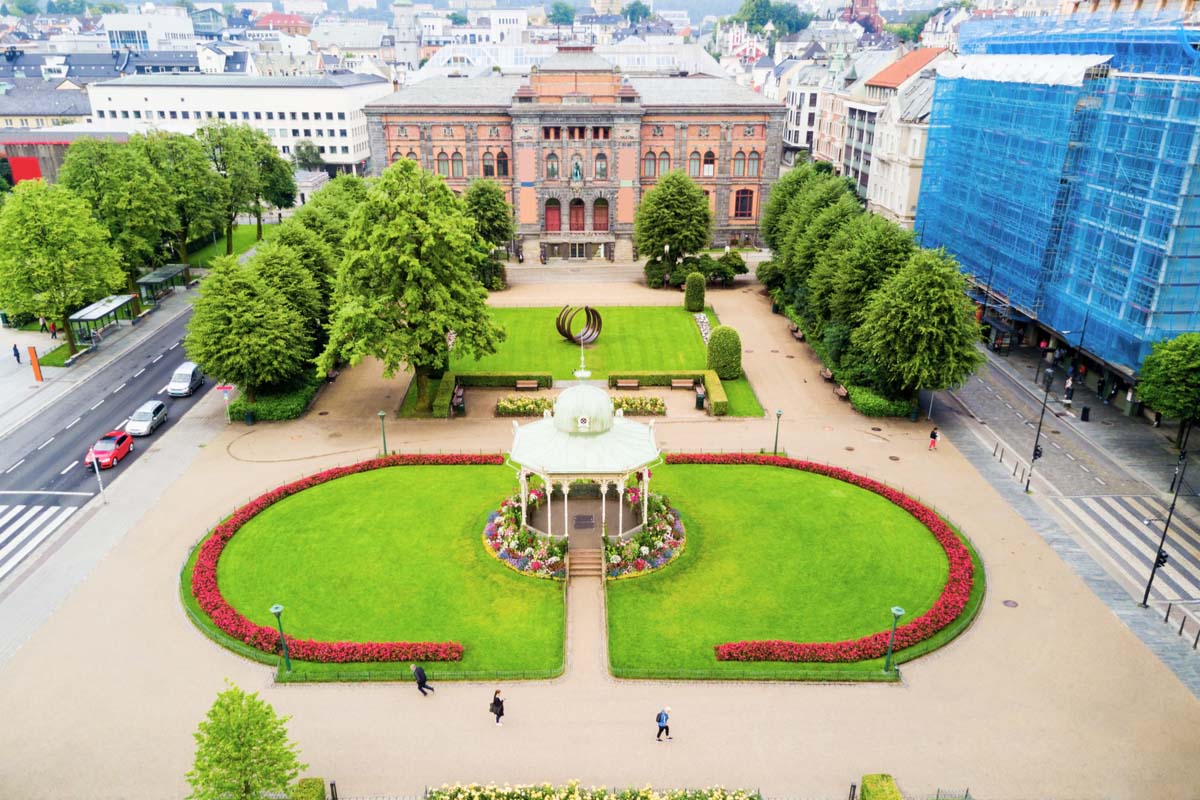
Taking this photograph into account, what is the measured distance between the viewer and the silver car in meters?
55.5

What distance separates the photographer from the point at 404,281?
185ft

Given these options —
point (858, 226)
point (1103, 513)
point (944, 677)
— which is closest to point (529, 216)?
point (858, 226)

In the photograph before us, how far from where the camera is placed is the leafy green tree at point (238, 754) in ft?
79.3

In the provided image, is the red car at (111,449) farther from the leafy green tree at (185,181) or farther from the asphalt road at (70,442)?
the leafy green tree at (185,181)

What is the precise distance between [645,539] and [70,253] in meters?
55.6

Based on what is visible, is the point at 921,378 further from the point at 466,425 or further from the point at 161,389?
the point at 161,389

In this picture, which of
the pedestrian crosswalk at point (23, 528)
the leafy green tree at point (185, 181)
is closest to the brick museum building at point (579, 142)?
the leafy green tree at point (185, 181)

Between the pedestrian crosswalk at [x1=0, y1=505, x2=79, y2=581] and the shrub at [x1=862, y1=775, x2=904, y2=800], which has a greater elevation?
the shrub at [x1=862, y1=775, x2=904, y2=800]

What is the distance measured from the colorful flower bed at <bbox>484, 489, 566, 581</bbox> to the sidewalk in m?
29.6

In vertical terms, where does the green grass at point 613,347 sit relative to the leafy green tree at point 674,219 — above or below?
below

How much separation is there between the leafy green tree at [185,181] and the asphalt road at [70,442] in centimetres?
1832

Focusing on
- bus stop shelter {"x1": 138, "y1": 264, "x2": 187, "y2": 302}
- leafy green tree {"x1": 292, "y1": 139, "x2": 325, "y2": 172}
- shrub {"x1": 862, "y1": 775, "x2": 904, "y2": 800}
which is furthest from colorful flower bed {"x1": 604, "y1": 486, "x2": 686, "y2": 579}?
leafy green tree {"x1": 292, "y1": 139, "x2": 325, "y2": 172}

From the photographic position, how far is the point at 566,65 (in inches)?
3947

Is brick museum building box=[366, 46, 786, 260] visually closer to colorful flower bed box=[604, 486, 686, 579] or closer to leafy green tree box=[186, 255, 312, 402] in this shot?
leafy green tree box=[186, 255, 312, 402]
